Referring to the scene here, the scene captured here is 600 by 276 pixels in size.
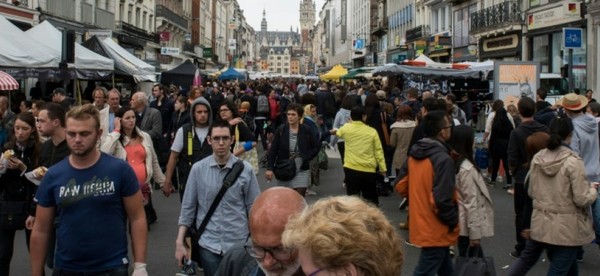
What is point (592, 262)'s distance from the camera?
7.57 meters

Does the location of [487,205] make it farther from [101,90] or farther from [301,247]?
[101,90]

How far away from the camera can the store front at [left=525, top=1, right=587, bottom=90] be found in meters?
25.9

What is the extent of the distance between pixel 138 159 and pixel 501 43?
29337 mm

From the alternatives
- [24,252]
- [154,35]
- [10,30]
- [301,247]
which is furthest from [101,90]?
[154,35]

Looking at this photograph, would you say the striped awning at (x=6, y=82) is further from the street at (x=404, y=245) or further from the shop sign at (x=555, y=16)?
the shop sign at (x=555, y=16)

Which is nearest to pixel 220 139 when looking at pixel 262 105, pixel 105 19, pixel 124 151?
pixel 124 151

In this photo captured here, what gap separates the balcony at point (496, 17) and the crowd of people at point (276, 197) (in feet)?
75.3

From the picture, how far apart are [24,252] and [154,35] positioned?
1748 inches

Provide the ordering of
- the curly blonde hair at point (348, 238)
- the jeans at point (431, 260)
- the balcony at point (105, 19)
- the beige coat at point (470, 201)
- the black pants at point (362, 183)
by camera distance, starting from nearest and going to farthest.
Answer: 1. the curly blonde hair at point (348, 238)
2. the jeans at point (431, 260)
3. the beige coat at point (470, 201)
4. the black pants at point (362, 183)
5. the balcony at point (105, 19)

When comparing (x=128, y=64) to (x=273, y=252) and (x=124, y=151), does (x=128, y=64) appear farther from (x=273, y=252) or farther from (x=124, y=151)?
(x=273, y=252)

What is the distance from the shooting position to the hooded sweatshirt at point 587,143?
7582 mm

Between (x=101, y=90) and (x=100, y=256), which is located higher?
(x=101, y=90)

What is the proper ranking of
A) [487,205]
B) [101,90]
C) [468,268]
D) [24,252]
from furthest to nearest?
[101,90] < [24,252] < [487,205] < [468,268]

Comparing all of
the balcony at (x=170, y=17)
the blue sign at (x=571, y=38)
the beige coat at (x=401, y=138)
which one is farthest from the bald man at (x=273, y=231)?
the balcony at (x=170, y=17)
